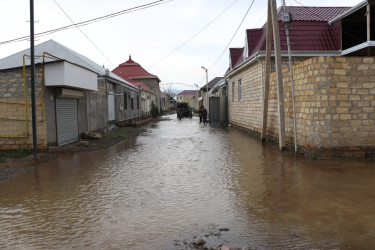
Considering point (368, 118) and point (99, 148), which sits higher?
point (368, 118)

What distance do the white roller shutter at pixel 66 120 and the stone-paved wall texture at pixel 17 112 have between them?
94cm

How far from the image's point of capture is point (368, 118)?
8.33 m

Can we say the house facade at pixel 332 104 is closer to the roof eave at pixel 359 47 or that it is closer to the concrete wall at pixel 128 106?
the roof eave at pixel 359 47

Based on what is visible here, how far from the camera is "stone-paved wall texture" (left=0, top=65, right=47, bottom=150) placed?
10.4 meters

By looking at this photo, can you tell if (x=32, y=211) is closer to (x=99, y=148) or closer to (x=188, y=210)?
(x=188, y=210)

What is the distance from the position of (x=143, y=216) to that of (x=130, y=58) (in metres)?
47.1

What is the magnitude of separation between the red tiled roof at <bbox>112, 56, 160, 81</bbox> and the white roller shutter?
34.8 m

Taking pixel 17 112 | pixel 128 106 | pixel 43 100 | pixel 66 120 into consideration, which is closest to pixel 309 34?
pixel 66 120

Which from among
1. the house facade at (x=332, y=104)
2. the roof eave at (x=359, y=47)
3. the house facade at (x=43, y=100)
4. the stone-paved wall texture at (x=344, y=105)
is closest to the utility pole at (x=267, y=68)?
the house facade at (x=332, y=104)

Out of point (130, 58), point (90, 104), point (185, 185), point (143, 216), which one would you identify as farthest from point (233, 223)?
point (130, 58)

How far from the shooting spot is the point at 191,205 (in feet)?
16.4

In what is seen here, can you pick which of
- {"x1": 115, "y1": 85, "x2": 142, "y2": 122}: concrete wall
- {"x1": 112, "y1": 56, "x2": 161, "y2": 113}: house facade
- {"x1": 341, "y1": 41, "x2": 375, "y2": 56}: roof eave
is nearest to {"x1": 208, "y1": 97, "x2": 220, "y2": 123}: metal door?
{"x1": 115, "y1": 85, "x2": 142, "y2": 122}: concrete wall

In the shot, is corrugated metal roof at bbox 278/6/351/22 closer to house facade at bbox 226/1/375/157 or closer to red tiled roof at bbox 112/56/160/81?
house facade at bbox 226/1/375/157

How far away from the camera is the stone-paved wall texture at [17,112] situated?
10414 mm
